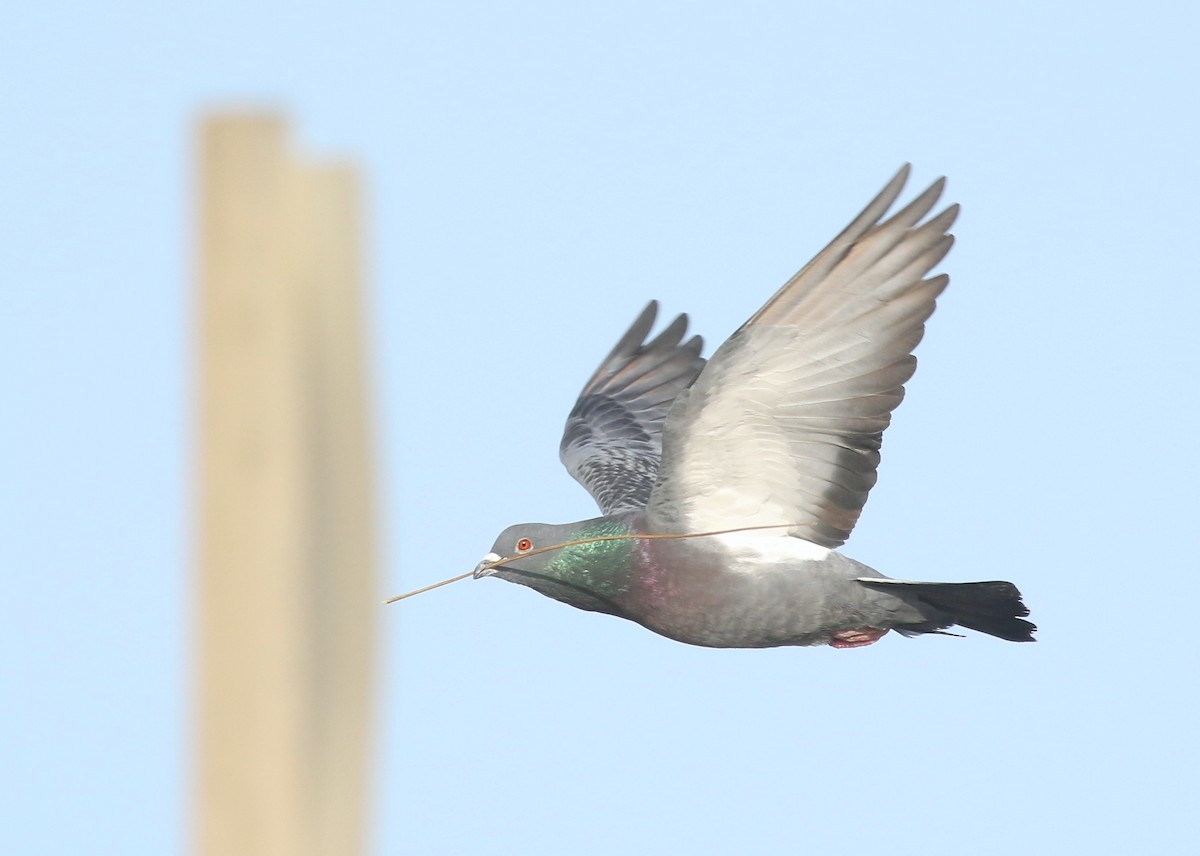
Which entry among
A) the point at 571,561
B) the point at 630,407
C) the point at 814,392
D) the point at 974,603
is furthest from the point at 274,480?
the point at 630,407

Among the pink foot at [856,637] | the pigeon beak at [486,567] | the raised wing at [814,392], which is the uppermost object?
the raised wing at [814,392]

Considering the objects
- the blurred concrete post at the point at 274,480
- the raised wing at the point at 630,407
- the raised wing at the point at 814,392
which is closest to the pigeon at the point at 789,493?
the raised wing at the point at 814,392

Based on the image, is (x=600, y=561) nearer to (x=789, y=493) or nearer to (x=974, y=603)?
(x=789, y=493)

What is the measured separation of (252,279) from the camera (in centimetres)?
265

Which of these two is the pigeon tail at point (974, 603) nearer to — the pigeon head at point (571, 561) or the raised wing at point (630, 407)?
the pigeon head at point (571, 561)

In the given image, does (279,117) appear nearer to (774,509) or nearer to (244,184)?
(244,184)

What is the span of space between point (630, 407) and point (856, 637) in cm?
350

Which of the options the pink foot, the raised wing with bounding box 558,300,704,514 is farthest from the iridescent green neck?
the raised wing with bounding box 558,300,704,514

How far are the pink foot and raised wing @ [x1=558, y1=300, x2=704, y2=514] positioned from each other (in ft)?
6.95

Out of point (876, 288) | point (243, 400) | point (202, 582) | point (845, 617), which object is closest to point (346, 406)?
point (243, 400)

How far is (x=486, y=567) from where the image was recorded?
22.1ft

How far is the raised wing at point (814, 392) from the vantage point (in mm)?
5984

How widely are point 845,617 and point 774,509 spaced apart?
1.93 ft

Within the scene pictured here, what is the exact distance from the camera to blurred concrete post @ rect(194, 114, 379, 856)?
2645mm
